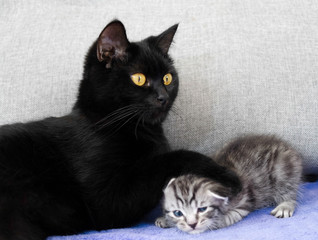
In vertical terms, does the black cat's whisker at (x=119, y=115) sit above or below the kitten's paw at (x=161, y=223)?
above

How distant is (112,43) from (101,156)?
39 cm

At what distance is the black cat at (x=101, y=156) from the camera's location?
1.18 meters

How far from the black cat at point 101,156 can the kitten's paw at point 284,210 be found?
221 millimetres

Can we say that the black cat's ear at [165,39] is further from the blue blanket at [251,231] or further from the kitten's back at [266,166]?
the blue blanket at [251,231]

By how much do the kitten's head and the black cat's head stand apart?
26 centimetres

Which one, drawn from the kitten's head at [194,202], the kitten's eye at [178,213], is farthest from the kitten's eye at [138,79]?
the kitten's eye at [178,213]

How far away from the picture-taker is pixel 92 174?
1211mm

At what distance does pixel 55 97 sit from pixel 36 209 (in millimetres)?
612

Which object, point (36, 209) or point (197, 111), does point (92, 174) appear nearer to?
point (36, 209)

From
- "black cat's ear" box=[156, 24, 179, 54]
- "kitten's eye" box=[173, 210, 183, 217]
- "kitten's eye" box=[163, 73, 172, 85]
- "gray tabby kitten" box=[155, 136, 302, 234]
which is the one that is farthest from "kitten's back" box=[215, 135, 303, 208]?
"black cat's ear" box=[156, 24, 179, 54]

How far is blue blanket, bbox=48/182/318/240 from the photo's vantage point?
3.48ft

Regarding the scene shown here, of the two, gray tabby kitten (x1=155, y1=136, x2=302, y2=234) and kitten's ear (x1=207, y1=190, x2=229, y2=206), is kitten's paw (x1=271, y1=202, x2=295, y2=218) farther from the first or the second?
kitten's ear (x1=207, y1=190, x2=229, y2=206)

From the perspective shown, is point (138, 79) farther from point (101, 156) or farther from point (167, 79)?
point (101, 156)

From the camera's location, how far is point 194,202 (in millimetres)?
1251
